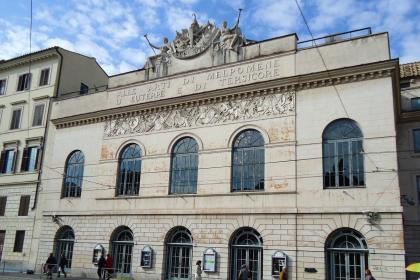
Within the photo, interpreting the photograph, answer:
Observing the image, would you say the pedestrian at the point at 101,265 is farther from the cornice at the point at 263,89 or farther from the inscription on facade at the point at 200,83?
the inscription on facade at the point at 200,83

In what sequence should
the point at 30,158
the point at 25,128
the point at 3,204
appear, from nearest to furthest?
the point at 30,158
the point at 3,204
the point at 25,128

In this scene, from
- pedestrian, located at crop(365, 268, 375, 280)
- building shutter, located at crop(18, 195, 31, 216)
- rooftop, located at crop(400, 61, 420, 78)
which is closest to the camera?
→ pedestrian, located at crop(365, 268, 375, 280)

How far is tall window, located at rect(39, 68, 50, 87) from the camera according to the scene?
31.9 metres

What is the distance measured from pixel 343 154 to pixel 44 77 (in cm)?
2225

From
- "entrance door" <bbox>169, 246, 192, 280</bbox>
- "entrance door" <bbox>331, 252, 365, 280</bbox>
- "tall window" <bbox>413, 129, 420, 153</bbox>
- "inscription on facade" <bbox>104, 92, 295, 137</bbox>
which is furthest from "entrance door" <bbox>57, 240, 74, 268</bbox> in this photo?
"tall window" <bbox>413, 129, 420, 153</bbox>

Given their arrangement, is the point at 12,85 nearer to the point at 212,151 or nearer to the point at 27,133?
the point at 27,133

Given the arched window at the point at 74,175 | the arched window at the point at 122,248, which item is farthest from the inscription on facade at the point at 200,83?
the arched window at the point at 122,248

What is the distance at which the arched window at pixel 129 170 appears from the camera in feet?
83.3

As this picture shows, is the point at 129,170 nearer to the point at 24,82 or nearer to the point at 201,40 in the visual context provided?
the point at 201,40

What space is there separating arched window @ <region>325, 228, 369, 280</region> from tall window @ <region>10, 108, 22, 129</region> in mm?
23798

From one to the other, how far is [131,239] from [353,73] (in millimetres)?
14544

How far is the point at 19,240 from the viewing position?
29.3 metres

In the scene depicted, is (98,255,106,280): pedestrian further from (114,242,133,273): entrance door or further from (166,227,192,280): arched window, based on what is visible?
(166,227,192,280): arched window

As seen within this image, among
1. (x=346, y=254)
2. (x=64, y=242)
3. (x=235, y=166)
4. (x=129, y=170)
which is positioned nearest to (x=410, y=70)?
(x=235, y=166)
